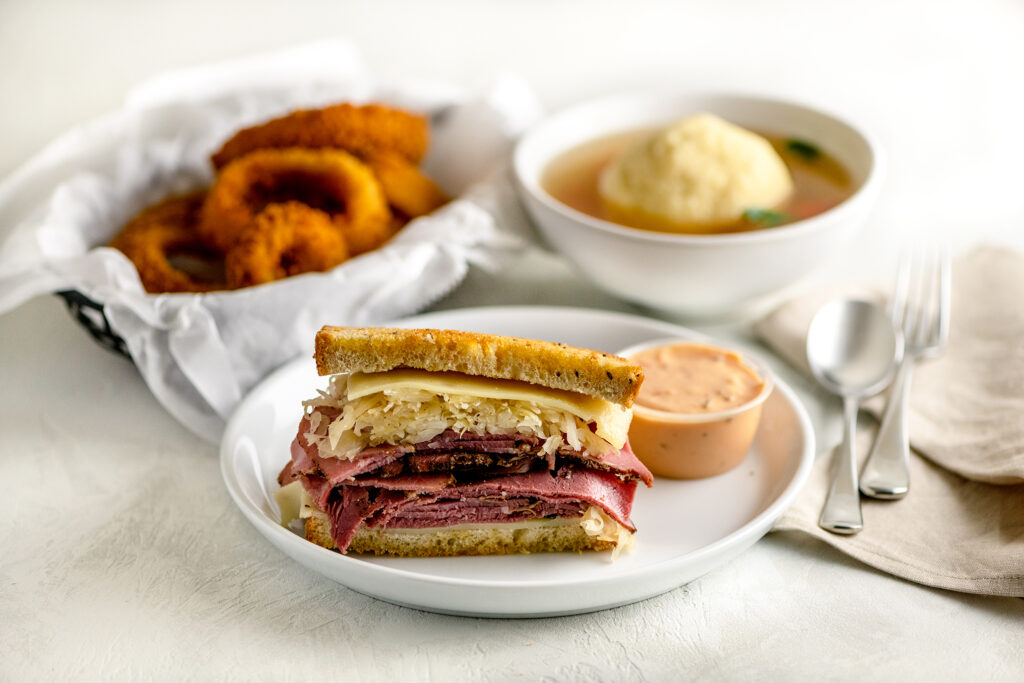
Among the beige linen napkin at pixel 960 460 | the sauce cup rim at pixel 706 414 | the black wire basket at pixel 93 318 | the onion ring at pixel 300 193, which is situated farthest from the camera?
the onion ring at pixel 300 193

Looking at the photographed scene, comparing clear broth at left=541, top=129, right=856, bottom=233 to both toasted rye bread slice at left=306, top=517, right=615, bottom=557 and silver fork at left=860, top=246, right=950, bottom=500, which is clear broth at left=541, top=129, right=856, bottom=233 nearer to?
silver fork at left=860, top=246, right=950, bottom=500

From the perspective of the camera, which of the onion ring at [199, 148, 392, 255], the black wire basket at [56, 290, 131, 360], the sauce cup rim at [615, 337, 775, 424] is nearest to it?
the sauce cup rim at [615, 337, 775, 424]

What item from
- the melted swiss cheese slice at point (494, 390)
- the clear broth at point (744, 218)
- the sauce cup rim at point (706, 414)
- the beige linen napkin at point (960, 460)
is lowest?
the beige linen napkin at point (960, 460)

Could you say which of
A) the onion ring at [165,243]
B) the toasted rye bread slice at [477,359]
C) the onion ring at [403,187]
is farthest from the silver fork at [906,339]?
the onion ring at [165,243]

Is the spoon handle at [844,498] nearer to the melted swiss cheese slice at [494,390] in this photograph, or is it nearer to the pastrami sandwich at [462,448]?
the pastrami sandwich at [462,448]

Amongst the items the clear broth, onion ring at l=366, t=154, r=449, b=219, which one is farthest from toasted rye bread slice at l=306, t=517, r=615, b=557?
onion ring at l=366, t=154, r=449, b=219

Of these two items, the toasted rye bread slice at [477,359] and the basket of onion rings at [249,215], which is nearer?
the toasted rye bread slice at [477,359]
